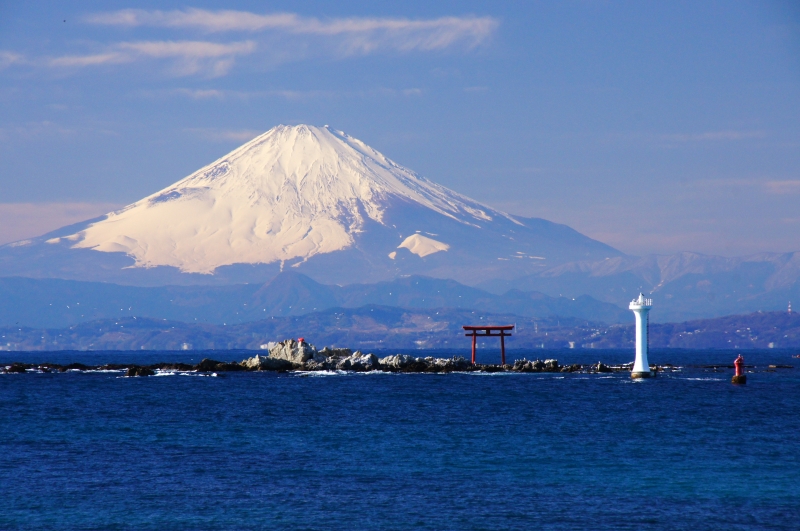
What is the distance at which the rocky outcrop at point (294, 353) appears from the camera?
103 m

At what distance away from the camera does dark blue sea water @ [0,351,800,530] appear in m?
29.0

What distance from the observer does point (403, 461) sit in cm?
3806

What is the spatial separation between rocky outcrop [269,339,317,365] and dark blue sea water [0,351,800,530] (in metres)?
35.1

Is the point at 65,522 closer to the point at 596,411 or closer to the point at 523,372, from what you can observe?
the point at 596,411

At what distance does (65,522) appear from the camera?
28375 millimetres

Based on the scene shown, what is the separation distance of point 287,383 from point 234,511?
171ft

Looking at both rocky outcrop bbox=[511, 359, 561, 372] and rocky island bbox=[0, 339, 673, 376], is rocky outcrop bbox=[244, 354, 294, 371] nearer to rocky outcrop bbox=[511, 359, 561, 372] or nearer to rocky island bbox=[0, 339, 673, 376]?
rocky island bbox=[0, 339, 673, 376]

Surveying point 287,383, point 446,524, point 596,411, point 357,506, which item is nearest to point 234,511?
point 357,506

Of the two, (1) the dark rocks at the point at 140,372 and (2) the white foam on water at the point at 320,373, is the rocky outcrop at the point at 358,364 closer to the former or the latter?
(2) the white foam on water at the point at 320,373

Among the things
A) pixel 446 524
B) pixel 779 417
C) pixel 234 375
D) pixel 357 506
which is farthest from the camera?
pixel 234 375

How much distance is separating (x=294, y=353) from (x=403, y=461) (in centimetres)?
6657

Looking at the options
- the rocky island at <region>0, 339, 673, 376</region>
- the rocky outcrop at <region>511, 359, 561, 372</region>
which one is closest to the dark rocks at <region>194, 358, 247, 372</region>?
the rocky island at <region>0, 339, 673, 376</region>

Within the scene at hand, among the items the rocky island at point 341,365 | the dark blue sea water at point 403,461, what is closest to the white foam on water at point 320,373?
the rocky island at point 341,365

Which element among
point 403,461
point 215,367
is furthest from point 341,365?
point 403,461
